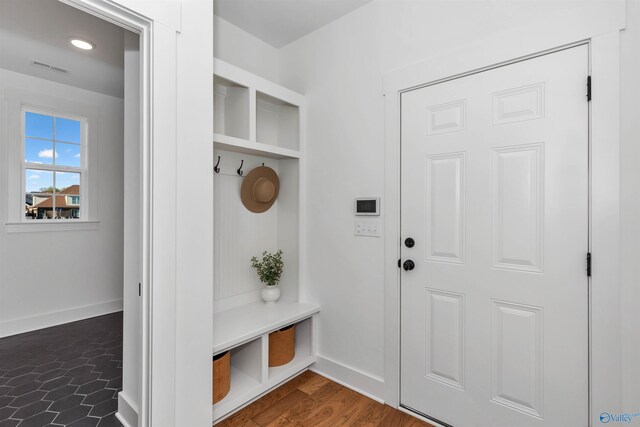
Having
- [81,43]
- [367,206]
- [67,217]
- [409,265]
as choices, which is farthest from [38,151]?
[409,265]

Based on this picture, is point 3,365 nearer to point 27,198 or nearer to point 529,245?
point 27,198

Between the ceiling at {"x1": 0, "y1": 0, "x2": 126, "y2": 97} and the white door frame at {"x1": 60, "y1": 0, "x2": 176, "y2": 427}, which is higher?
the ceiling at {"x1": 0, "y1": 0, "x2": 126, "y2": 97}

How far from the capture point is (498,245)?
5.35ft

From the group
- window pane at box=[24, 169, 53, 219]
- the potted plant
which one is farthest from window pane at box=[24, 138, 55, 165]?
the potted plant

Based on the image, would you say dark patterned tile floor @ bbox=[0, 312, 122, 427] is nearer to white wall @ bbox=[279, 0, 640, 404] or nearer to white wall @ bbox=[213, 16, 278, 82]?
white wall @ bbox=[279, 0, 640, 404]

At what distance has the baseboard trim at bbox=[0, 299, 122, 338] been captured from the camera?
3.14m

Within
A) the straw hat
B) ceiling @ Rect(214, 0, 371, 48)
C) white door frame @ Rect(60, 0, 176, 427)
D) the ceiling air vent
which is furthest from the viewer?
the ceiling air vent

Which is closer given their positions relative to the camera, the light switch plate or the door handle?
the door handle

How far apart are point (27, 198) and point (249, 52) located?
290cm

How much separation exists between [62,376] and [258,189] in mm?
1998

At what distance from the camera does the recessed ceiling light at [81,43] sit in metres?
2.57

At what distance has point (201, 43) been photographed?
5.30 ft

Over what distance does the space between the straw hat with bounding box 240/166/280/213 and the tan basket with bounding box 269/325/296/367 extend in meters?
0.95

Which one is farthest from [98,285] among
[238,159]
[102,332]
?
[238,159]
